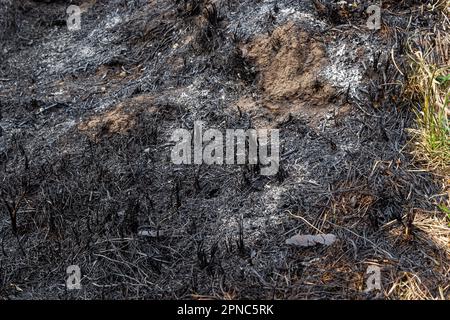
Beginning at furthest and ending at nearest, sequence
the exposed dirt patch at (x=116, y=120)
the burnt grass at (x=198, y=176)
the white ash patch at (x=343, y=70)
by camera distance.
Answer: the exposed dirt patch at (x=116, y=120) < the white ash patch at (x=343, y=70) < the burnt grass at (x=198, y=176)

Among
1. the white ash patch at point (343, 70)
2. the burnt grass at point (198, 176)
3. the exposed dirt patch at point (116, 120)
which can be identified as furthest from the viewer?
the exposed dirt patch at point (116, 120)

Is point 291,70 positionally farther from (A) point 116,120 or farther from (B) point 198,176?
(A) point 116,120

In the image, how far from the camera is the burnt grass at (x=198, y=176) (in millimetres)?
3051

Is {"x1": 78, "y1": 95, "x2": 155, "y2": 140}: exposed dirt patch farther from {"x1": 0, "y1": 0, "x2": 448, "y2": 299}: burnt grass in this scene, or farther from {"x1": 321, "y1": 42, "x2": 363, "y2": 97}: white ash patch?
{"x1": 321, "y1": 42, "x2": 363, "y2": 97}: white ash patch

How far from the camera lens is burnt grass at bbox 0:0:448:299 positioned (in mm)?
3051

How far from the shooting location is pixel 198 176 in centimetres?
361

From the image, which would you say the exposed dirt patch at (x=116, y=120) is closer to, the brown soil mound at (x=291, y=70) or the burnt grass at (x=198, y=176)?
the burnt grass at (x=198, y=176)

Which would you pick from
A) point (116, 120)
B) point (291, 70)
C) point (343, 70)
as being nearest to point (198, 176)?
point (116, 120)

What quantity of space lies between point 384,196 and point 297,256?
60 centimetres

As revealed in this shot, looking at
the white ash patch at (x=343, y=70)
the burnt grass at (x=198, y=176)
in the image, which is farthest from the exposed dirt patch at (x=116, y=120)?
the white ash patch at (x=343, y=70)

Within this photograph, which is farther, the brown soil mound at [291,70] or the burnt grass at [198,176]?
the brown soil mound at [291,70]

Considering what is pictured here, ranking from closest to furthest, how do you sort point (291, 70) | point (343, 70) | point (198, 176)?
point (198, 176)
point (343, 70)
point (291, 70)
